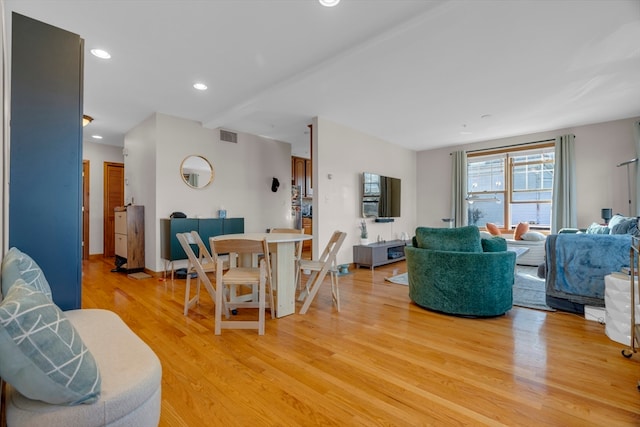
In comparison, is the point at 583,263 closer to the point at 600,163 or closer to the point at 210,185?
the point at 600,163

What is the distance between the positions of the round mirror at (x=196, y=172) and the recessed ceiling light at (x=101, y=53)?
1989 mm

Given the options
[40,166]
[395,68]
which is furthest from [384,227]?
[40,166]

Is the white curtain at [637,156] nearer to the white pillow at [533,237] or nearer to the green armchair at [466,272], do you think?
the white pillow at [533,237]

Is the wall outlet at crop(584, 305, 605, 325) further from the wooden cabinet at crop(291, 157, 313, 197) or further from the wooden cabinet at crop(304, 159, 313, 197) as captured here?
the wooden cabinet at crop(304, 159, 313, 197)

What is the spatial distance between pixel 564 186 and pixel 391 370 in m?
5.66

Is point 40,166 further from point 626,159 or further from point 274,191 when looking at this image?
point 626,159

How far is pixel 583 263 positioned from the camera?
9.09ft

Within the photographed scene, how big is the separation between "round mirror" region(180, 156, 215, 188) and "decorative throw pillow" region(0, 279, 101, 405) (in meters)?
4.18

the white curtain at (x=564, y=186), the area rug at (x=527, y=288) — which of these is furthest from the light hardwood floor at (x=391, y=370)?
the white curtain at (x=564, y=186)

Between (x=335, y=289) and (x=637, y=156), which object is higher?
(x=637, y=156)

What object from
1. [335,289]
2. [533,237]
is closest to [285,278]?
[335,289]

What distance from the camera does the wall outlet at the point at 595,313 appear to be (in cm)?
266

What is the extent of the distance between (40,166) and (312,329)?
7.08 feet

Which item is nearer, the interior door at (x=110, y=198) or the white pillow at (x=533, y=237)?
the white pillow at (x=533, y=237)
